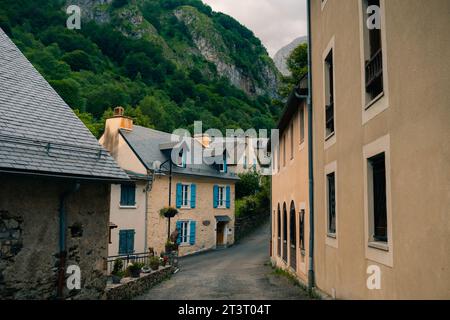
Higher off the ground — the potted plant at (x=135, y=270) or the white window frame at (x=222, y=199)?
the white window frame at (x=222, y=199)

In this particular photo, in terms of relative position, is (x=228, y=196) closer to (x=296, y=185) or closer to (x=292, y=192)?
(x=292, y=192)

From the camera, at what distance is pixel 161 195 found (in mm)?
25547

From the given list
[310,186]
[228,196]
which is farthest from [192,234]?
[310,186]

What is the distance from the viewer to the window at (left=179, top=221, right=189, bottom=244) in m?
27.5

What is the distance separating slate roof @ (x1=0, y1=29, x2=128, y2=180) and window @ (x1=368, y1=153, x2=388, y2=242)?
5.23 metres

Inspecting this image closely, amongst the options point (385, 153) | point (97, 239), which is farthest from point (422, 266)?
point (97, 239)

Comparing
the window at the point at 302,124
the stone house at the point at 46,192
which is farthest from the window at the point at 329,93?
the stone house at the point at 46,192

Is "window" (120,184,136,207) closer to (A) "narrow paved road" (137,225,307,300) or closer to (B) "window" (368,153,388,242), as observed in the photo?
(A) "narrow paved road" (137,225,307,300)

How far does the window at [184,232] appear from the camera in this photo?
2753 centimetres

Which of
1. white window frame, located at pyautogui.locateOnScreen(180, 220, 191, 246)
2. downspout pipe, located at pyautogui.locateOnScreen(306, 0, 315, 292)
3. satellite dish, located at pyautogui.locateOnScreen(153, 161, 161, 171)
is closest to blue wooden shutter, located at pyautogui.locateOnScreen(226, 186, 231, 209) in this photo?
white window frame, located at pyautogui.locateOnScreen(180, 220, 191, 246)

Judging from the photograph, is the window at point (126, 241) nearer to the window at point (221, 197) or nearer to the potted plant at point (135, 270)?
the window at point (221, 197)

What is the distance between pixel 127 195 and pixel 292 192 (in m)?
11.7

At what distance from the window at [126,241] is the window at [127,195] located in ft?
4.79
